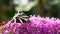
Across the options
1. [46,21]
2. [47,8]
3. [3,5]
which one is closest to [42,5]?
[47,8]

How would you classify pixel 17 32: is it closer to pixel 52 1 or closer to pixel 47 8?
pixel 47 8

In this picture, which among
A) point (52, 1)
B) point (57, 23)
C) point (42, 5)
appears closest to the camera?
point (57, 23)

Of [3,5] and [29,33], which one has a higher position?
[29,33]

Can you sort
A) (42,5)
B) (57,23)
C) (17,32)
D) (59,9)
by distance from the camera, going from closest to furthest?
1. (17,32)
2. (57,23)
3. (42,5)
4. (59,9)

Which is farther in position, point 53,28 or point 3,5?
point 3,5

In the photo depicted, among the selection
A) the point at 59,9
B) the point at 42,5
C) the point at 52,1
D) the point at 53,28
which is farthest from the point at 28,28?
the point at 52,1

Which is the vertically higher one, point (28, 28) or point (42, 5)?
point (28, 28)

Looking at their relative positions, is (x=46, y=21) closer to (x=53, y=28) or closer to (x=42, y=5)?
(x=53, y=28)

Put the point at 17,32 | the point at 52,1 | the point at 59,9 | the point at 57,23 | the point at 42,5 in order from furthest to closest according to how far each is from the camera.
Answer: the point at 52,1, the point at 59,9, the point at 42,5, the point at 57,23, the point at 17,32

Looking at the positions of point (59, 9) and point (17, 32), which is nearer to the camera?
point (17, 32)

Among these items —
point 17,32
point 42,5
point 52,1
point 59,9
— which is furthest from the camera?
point 52,1
